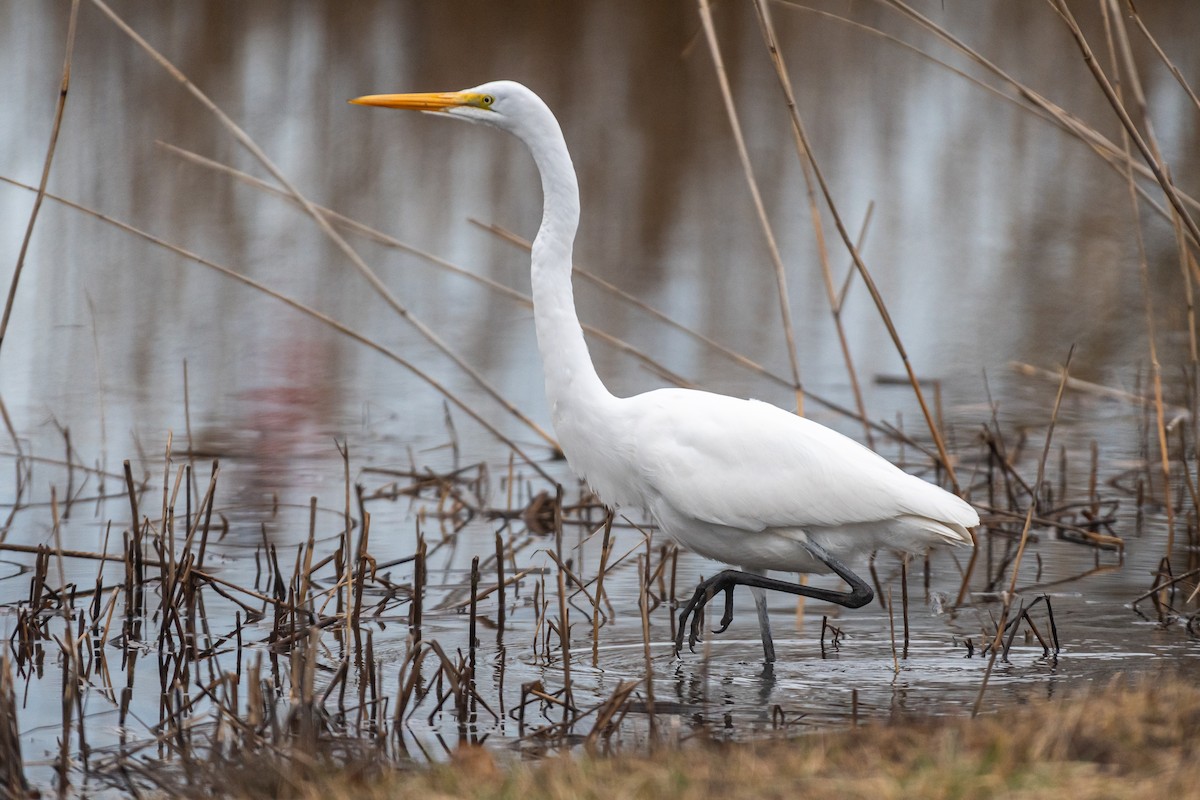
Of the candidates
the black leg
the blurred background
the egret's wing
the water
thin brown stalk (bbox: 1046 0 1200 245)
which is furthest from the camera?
the blurred background

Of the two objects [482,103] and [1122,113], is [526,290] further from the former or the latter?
[1122,113]

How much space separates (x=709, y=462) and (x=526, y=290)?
224 inches

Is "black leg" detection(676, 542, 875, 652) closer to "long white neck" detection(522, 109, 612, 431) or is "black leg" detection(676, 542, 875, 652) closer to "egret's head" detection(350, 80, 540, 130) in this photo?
"long white neck" detection(522, 109, 612, 431)

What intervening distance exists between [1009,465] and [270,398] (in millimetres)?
3720

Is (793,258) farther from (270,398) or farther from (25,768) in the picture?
(25,768)

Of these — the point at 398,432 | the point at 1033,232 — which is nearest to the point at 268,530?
the point at 398,432

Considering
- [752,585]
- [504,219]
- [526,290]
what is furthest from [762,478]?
[504,219]

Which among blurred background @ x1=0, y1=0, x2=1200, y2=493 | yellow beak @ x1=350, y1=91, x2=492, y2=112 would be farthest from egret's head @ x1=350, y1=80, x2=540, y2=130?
blurred background @ x1=0, y1=0, x2=1200, y2=493

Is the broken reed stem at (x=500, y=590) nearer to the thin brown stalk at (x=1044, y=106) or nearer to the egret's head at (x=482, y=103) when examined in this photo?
the egret's head at (x=482, y=103)

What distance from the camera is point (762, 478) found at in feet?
14.2

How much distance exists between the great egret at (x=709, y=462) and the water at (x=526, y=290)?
0.36 meters

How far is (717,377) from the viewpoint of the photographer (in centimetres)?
834

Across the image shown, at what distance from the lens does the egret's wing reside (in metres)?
4.31

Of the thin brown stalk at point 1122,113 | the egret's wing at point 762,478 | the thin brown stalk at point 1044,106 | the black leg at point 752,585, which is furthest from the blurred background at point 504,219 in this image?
the black leg at point 752,585
